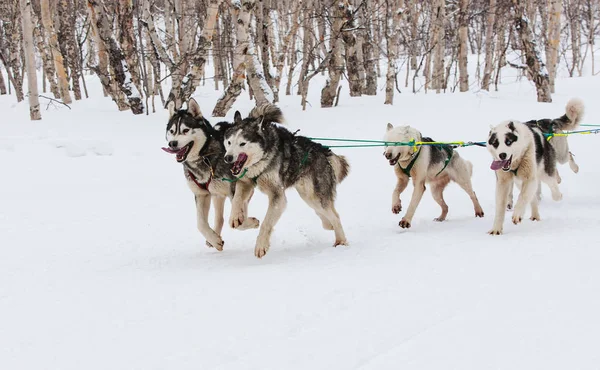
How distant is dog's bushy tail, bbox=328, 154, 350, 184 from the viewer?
543 centimetres

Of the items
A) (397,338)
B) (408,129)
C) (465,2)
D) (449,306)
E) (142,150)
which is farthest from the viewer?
(465,2)

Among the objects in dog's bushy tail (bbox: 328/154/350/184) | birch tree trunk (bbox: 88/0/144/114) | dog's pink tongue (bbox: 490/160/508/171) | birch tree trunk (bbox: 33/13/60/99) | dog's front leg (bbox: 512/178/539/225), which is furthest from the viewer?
birch tree trunk (bbox: 33/13/60/99)

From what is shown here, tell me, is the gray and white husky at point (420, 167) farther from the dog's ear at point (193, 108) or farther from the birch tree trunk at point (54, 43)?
the birch tree trunk at point (54, 43)

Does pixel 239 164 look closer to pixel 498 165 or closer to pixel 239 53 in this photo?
pixel 498 165

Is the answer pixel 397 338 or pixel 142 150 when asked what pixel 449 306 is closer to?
pixel 397 338

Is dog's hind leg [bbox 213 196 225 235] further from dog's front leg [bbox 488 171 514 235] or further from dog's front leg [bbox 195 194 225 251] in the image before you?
dog's front leg [bbox 488 171 514 235]

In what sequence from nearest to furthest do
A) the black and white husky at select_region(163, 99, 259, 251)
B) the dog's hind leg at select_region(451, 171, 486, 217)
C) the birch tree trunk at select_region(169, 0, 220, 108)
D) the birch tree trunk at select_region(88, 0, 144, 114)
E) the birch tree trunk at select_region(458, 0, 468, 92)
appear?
the black and white husky at select_region(163, 99, 259, 251), the dog's hind leg at select_region(451, 171, 486, 217), the birch tree trunk at select_region(169, 0, 220, 108), the birch tree trunk at select_region(88, 0, 144, 114), the birch tree trunk at select_region(458, 0, 468, 92)

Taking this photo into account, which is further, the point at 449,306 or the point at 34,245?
the point at 34,245

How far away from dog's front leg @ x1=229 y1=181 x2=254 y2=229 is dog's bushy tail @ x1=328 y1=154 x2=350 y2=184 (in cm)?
97

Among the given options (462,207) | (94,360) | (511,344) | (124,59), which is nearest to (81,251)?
(94,360)

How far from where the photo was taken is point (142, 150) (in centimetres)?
927

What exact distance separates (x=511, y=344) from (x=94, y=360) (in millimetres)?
1917

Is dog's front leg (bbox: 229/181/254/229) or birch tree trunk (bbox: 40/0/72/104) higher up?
birch tree trunk (bbox: 40/0/72/104)

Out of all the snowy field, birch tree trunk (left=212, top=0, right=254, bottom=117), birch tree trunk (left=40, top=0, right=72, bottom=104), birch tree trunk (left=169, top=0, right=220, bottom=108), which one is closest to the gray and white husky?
the snowy field
